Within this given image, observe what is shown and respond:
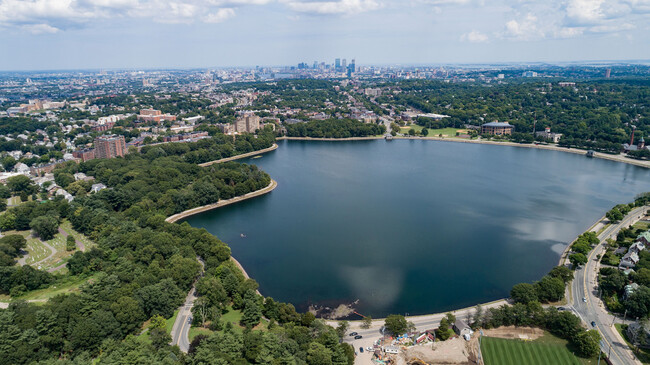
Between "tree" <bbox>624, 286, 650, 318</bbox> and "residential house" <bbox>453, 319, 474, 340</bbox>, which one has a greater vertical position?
"tree" <bbox>624, 286, 650, 318</bbox>

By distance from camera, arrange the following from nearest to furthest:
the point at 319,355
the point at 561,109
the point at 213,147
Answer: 1. the point at 319,355
2. the point at 213,147
3. the point at 561,109

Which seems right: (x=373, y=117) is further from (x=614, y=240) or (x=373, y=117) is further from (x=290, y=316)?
(x=290, y=316)

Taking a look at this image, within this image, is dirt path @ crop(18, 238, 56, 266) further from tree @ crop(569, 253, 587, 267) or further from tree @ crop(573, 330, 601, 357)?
tree @ crop(569, 253, 587, 267)

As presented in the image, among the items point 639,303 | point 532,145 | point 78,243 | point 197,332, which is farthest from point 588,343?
point 532,145

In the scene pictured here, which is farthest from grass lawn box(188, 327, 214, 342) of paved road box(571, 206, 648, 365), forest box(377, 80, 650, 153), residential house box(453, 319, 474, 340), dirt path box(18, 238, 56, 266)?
forest box(377, 80, 650, 153)

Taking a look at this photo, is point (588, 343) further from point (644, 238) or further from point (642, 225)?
point (642, 225)

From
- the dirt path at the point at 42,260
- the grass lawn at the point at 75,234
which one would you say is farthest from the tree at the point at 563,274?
the dirt path at the point at 42,260

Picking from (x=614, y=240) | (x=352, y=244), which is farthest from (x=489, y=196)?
(x=352, y=244)
